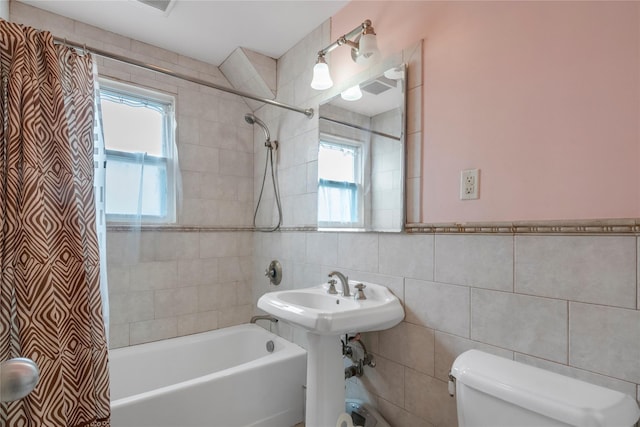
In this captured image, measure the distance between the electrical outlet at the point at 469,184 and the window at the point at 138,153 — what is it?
1878 mm

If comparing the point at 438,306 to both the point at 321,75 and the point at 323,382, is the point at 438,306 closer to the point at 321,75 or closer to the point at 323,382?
the point at 323,382

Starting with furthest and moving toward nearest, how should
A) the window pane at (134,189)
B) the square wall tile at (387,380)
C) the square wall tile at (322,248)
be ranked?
the window pane at (134,189), the square wall tile at (322,248), the square wall tile at (387,380)

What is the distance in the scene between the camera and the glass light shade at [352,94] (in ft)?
5.65

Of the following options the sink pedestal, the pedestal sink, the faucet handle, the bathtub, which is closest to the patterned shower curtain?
the bathtub

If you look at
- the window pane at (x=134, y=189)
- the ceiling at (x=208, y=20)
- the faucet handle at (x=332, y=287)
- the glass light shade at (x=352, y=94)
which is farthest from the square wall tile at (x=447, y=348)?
the window pane at (x=134, y=189)

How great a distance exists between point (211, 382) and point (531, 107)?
70.8 inches

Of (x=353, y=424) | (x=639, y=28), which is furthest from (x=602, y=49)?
(x=353, y=424)

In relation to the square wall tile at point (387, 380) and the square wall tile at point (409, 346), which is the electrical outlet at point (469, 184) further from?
the square wall tile at point (387, 380)

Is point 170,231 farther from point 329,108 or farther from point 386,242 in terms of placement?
point 386,242

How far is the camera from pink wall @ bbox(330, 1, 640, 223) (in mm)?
912

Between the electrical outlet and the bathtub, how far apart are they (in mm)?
1350

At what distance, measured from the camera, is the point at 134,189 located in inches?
84.1

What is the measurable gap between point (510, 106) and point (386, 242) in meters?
0.74

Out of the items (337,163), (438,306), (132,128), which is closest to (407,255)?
(438,306)
